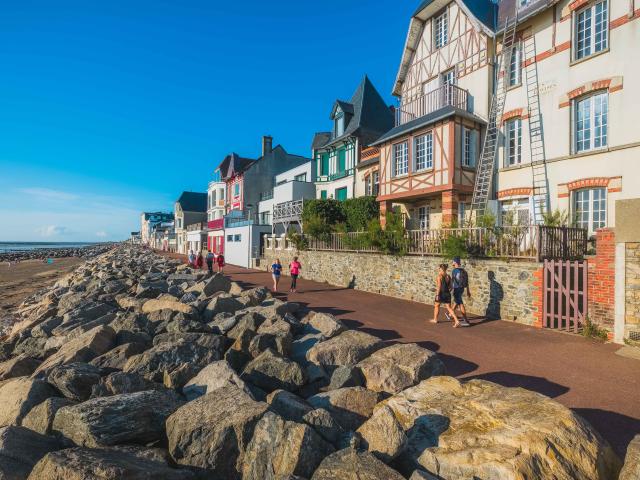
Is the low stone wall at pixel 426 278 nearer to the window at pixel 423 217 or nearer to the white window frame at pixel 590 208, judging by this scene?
the window at pixel 423 217

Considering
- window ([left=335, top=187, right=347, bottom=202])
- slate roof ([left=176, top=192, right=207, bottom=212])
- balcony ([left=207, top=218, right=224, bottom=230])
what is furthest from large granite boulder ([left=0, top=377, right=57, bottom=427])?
slate roof ([left=176, top=192, right=207, bottom=212])

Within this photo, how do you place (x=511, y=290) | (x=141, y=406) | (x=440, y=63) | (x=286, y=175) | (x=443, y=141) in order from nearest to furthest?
(x=141, y=406) < (x=511, y=290) < (x=443, y=141) < (x=440, y=63) < (x=286, y=175)

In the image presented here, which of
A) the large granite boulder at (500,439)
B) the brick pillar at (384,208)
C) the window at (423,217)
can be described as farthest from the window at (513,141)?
the large granite boulder at (500,439)

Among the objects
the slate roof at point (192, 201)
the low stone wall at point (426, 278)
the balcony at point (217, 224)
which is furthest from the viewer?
the slate roof at point (192, 201)

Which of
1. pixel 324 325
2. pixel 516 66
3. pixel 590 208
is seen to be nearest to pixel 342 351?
pixel 324 325

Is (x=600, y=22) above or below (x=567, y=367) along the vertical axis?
above

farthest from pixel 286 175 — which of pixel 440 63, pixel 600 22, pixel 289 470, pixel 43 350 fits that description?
pixel 289 470

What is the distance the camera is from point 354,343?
625cm

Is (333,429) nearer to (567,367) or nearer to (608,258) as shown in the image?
(567,367)

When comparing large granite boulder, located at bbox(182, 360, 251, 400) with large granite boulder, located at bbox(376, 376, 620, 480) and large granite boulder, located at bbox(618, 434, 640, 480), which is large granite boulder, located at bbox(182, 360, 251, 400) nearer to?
large granite boulder, located at bbox(376, 376, 620, 480)

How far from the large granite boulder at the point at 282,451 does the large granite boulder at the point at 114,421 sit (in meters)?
1.20

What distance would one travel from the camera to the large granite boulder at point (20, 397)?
432cm

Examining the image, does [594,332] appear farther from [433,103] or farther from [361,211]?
[361,211]

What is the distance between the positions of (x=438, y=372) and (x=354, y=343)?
1.51m
